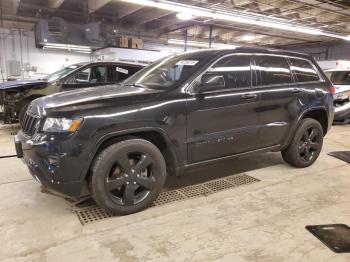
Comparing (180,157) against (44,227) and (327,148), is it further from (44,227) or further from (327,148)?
(327,148)

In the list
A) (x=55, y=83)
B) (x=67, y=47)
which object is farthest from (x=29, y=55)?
(x=55, y=83)

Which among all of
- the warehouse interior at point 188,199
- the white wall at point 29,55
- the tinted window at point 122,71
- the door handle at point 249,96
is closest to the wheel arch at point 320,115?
the warehouse interior at point 188,199

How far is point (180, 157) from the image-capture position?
297 cm

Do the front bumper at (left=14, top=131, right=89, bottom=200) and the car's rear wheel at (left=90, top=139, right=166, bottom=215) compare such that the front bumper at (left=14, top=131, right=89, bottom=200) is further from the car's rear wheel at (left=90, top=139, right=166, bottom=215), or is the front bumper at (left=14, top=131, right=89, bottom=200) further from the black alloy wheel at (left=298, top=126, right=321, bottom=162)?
the black alloy wheel at (left=298, top=126, right=321, bottom=162)

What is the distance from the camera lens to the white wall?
11.7 meters

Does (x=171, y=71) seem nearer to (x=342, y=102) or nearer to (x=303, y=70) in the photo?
(x=303, y=70)

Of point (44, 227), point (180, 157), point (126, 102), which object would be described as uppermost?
point (126, 102)

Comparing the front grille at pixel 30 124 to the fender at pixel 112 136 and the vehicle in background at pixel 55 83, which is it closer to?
the fender at pixel 112 136

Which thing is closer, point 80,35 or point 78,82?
point 78,82

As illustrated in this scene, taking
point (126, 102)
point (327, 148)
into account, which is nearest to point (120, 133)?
point (126, 102)

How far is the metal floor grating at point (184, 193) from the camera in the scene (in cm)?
281

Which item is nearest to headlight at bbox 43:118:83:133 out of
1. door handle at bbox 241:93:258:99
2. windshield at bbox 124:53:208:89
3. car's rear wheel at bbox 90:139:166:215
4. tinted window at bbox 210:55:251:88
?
car's rear wheel at bbox 90:139:166:215

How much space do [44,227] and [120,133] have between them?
3.53 ft

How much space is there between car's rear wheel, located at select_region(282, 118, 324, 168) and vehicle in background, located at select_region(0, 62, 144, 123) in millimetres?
4219
